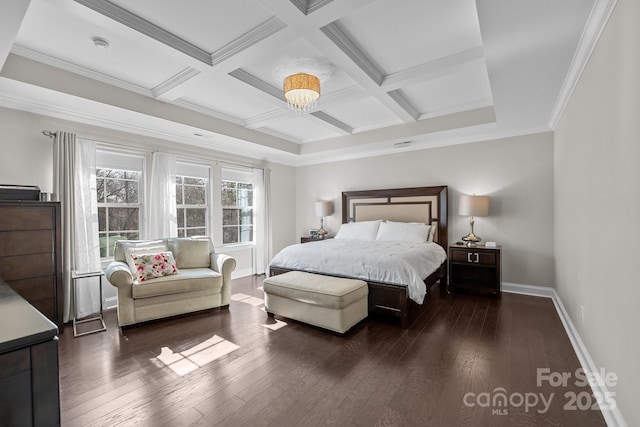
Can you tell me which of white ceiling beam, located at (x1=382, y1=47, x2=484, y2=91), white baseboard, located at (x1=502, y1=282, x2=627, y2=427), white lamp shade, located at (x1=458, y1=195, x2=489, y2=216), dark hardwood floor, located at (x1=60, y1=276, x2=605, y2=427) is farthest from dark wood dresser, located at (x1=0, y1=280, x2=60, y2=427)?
white lamp shade, located at (x1=458, y1=195, x2=489, y2=216)

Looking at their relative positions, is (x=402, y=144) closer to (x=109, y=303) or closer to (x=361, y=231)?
(x=361, y=231)

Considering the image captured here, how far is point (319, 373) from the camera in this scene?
7.49ft

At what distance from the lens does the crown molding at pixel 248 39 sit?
2285 mm

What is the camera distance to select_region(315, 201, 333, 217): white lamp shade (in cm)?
608

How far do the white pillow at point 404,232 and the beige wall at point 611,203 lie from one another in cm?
207

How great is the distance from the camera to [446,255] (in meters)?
4.84

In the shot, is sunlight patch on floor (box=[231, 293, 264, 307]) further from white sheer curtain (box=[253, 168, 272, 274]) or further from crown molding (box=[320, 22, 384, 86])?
crown molding (box=[320, 22, 384, 86])

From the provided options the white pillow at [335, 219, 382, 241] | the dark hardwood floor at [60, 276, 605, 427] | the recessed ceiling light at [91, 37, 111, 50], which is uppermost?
the recessed ceiling light at [91, 37, 111, 50]

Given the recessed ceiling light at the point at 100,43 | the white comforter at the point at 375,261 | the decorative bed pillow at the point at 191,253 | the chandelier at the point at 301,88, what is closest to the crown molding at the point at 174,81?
the recessed ceiling light at the point at 100,43

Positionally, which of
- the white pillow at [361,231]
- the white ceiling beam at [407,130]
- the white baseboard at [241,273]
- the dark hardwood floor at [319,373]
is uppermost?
the white ceiling beam at [407,130]

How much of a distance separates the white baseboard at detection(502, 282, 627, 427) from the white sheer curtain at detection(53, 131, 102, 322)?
475 centimetres

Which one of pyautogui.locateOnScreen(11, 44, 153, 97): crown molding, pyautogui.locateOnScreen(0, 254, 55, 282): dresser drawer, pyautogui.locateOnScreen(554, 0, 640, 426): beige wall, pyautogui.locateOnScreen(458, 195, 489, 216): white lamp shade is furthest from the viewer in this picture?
pyautogui.locateOnScreen(458, 195, 489, 216): white lamp shade

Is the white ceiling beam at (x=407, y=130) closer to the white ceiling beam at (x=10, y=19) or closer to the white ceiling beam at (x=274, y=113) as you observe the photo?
the white ceiling beam at (x=274, y=113)

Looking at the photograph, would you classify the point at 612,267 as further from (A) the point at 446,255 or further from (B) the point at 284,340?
(A) the point at 446,255
